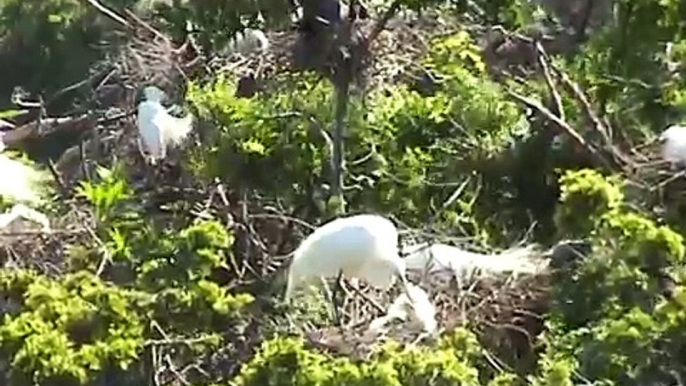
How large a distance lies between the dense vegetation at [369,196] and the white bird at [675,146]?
0.04 m

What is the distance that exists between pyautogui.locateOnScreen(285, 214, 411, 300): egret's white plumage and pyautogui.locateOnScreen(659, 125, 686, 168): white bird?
0.43 metres

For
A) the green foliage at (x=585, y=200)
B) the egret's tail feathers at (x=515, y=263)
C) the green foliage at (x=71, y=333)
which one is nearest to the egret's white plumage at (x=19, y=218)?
the green foliage at (x=71, y=333)

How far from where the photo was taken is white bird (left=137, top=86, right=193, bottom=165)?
8.72 feet

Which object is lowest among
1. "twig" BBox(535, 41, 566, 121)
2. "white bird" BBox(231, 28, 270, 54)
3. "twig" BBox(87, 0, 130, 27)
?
"twig" BBox(535, 41, 566, 121)

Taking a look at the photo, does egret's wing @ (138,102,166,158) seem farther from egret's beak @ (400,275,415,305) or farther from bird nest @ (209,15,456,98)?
egret's beak @ (400,275,415,305)

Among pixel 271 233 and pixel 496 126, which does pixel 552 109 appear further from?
pixel 271 233

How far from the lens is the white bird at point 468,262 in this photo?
1.92 meters

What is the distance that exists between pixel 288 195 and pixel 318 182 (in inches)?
2.2

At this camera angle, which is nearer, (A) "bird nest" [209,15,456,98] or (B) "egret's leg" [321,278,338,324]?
(B) "egret's leg" [321,278,338,324]

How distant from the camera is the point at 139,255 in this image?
192 cm

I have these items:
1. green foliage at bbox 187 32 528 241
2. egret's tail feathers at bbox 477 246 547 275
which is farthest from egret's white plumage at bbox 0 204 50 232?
egret's tail feathers at bbox 477 246 547 275

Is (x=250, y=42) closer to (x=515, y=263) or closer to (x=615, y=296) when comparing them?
(x=515, y=263)

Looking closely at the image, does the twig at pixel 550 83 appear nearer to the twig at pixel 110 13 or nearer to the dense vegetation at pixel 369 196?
the dense vegetation at pixel 369 196

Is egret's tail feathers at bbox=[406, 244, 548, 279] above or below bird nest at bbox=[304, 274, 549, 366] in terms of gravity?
above
